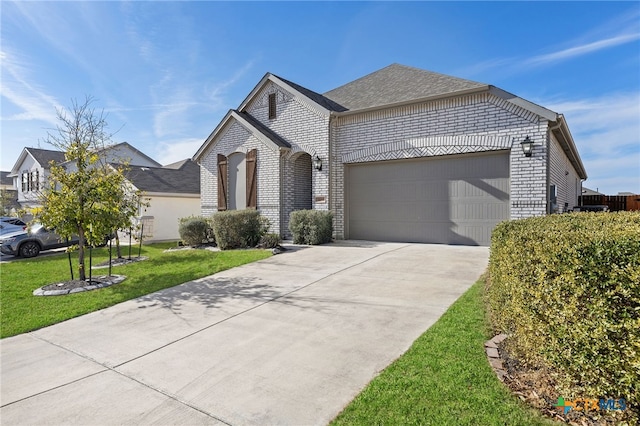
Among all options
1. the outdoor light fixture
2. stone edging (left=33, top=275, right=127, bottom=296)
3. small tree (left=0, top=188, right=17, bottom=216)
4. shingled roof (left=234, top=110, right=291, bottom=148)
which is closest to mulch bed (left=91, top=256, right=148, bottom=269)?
stone edging (left=33, top=275, right=127, bottom=296)

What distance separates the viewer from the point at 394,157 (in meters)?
10.8

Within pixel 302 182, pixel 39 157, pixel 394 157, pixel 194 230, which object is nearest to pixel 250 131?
pixel 302 182

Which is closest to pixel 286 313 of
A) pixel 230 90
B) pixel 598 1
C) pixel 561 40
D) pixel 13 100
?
pixel 598 1

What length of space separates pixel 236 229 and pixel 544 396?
31.2 feet

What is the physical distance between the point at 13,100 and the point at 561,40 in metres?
16.8

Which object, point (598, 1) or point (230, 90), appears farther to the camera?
point (230, 90)

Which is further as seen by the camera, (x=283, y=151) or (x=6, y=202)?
(x=6, y=202)

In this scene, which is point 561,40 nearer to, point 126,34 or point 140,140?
point 126,34

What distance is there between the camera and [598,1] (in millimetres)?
7461

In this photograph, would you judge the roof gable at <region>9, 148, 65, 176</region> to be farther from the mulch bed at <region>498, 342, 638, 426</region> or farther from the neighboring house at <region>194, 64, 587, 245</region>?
the mulch bed at <region>498, 342, 638, 426</region>

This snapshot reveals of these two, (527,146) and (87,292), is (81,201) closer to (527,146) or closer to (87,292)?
(87,292)

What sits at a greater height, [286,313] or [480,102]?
[480,102]

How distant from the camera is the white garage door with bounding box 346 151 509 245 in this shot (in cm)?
952

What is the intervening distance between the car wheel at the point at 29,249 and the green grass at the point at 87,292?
10.5 ft
